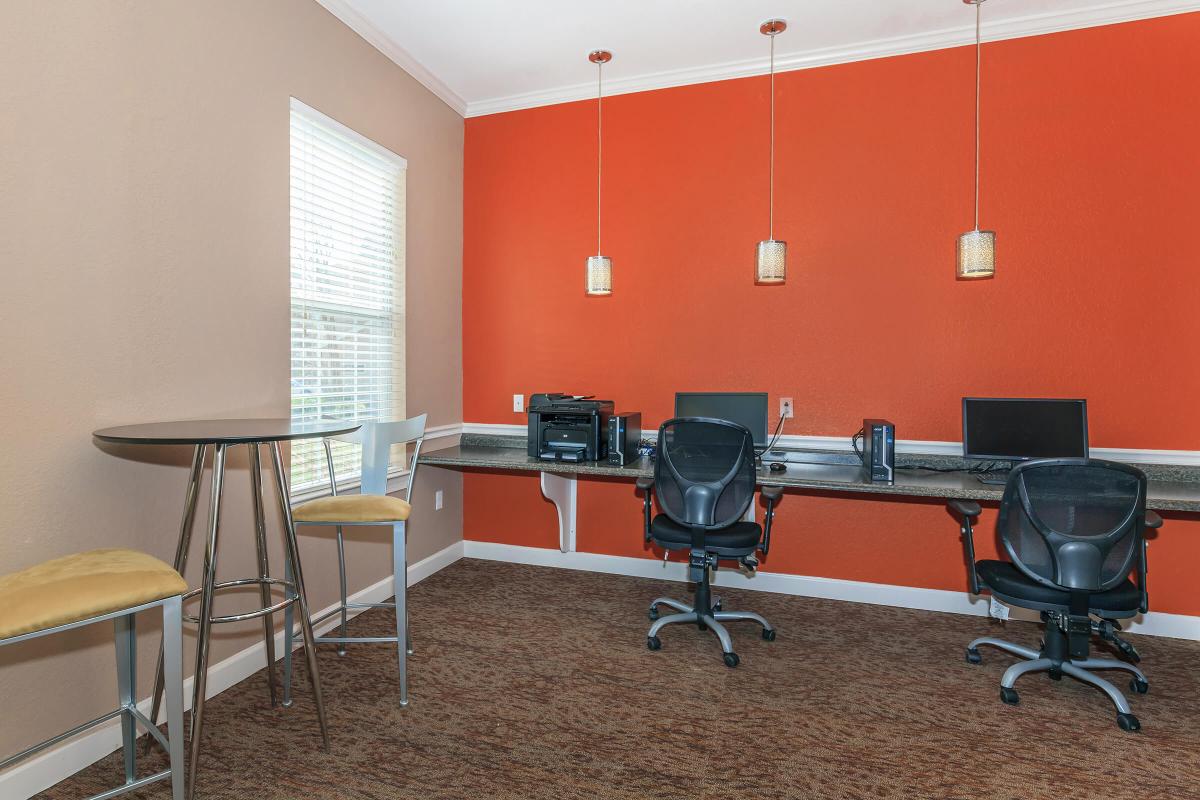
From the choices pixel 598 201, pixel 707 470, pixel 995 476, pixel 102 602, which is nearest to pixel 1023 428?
pixel 995 476

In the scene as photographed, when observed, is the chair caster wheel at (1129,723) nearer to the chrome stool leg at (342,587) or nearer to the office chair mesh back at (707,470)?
the office chair mesh back at (707,470)

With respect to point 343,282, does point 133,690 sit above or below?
below

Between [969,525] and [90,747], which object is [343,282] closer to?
[90,747]

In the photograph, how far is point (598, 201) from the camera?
3.94 m

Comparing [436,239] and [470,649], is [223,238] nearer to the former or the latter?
[436,239]

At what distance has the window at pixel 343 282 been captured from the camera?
2900 mm

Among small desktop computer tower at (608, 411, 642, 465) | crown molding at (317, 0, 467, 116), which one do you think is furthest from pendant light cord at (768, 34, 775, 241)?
crown molding at (317, 0, 467, 116)

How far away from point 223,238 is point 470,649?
2.07 metres

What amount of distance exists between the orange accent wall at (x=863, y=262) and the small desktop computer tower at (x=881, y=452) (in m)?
0.43

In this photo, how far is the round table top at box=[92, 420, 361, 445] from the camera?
1.65 metres

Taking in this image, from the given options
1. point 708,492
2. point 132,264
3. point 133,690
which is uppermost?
point 132,264

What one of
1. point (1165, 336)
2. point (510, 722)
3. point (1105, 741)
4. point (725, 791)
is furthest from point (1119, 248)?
point (510, 722)

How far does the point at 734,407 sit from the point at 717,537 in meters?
0.91

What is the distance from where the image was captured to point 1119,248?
3049mm
